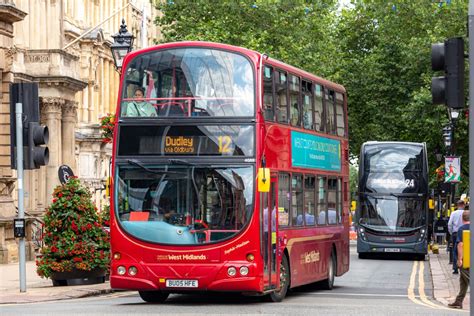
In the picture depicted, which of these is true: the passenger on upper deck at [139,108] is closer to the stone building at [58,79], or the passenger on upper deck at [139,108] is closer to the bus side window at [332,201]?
the bus side window at [332,201]

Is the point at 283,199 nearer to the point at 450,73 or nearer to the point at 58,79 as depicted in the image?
the point at 450,73

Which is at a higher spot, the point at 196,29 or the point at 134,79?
the point at 196,29

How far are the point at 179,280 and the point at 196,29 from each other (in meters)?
41.2

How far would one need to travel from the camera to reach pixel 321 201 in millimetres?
25953

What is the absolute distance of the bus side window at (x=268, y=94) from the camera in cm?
2161

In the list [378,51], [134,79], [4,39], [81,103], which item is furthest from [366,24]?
[134,79]

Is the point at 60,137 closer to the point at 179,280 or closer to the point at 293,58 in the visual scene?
the point at 293,58

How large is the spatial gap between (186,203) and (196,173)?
50 centimetres

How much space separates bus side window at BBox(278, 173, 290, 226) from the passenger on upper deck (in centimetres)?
257

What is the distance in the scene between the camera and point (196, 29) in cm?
6141

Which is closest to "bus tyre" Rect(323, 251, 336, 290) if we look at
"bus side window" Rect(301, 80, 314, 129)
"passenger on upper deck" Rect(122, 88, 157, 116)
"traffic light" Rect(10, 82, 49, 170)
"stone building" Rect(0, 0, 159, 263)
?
"bus side window" Rect(301, 80, 314, 129)

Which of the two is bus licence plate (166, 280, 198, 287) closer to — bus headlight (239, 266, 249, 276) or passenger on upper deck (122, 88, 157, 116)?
bus headlight (239, 266, 249, 276)

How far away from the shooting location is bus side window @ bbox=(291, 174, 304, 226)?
77.3 ft

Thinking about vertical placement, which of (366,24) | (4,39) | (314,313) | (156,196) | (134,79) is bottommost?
(314,313)
